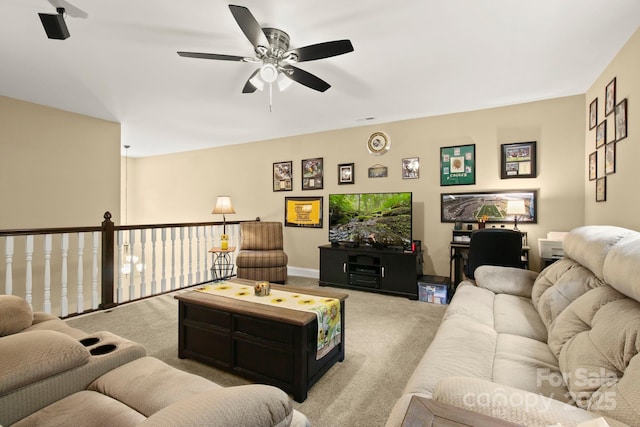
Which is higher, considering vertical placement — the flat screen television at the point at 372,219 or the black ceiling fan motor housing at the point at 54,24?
the black ceiling fan motor housing at the point at 54,24

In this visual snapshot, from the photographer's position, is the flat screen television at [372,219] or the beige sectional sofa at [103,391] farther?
the flat screen television at [372,219]

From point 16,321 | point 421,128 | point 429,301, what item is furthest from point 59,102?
point 429,301

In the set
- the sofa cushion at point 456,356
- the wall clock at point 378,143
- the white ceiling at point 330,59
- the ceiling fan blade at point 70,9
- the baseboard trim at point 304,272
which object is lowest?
the baseboard trim at point 304,272

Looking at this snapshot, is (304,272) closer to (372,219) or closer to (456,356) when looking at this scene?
(372,219)

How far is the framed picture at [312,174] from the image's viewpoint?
5.18 m

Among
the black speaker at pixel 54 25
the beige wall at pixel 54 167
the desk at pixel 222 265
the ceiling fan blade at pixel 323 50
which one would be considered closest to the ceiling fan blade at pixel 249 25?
the ceiling fan blade at pixel 323 50

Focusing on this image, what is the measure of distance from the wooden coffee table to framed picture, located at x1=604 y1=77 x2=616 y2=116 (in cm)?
300

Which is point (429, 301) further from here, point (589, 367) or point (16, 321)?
point (16, 321)

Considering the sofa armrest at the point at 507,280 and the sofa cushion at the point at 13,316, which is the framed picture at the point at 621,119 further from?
the sofa cushion at the point at 13,316

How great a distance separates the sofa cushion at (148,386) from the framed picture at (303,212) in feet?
13.3

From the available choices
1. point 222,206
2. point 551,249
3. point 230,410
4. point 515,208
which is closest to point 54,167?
point 222,206

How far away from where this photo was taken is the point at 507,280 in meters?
2.49

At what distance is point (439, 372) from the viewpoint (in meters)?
1.28

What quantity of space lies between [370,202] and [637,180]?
273 centimetres
